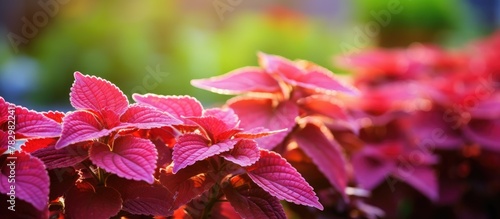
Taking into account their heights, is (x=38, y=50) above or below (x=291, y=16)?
below

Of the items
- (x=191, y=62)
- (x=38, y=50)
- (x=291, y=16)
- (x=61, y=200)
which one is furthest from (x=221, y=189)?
(x=291, y=16)

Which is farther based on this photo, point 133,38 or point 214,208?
point 133,38

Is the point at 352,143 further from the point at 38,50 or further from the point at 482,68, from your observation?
the point at 38,50

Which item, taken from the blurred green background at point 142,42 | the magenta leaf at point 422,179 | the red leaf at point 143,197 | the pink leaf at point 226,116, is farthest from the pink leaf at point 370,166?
the blurred green background at point 142,42

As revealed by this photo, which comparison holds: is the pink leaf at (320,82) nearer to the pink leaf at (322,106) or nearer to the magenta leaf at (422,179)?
the pink leaf at (322,106)

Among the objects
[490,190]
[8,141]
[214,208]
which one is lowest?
[490,190]

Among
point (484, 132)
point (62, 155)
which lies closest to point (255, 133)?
point (62, 155)

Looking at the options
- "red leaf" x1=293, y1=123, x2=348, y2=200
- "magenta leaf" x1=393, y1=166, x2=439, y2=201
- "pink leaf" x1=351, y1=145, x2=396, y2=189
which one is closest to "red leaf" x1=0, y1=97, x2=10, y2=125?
"red leaf" x1=293, y1=123, x2=348, y2=200
